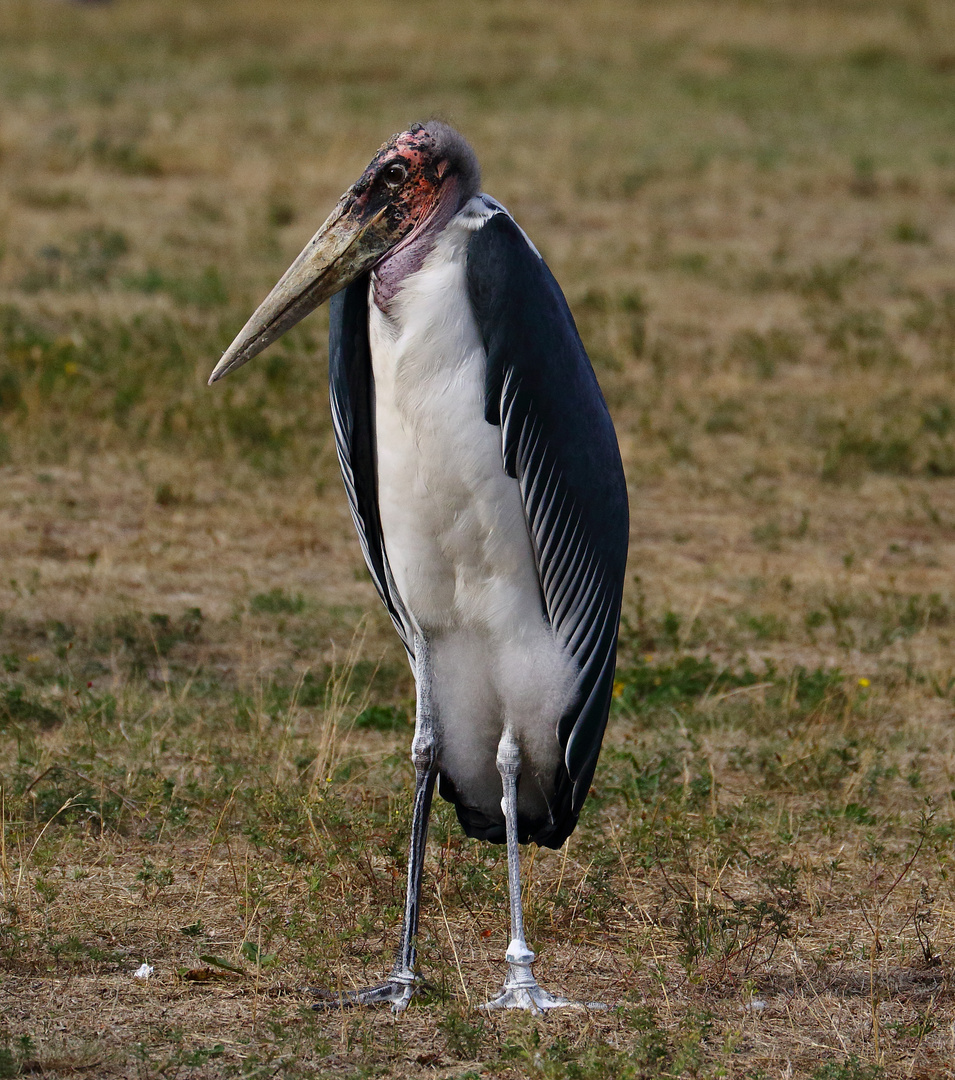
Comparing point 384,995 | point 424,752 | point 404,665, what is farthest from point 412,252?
point 404,665

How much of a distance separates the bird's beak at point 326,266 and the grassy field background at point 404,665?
1206mm

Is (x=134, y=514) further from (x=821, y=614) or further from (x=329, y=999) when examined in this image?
(x=329, y=999)

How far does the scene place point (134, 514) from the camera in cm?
644

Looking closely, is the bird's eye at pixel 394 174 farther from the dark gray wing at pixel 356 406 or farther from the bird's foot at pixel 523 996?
the bird's foot at pixel 523 996

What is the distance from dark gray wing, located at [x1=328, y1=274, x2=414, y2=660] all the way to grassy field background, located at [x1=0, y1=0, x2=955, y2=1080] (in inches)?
31.9

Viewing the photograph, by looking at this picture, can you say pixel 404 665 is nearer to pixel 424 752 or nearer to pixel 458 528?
pixel 424 752

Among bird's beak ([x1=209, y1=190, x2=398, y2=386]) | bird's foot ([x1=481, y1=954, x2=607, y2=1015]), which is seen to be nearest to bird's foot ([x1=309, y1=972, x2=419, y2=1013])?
bird's foot ([x1=481, y1=954, x2=607, y2=1015])

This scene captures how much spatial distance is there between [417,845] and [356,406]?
33.9 inches

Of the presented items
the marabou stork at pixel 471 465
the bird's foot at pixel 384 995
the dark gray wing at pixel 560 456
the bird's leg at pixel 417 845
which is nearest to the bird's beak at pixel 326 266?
the marabou stork at pixel 471 465

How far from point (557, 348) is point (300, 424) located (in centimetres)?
430

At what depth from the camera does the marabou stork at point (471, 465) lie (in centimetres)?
300

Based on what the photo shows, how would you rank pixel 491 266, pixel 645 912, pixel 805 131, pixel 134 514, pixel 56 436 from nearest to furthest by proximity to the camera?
1. pixel 491 266
2. pixel 645 912
3. pixel 134 514
4. pixel 56 436
5. pixel 805 131

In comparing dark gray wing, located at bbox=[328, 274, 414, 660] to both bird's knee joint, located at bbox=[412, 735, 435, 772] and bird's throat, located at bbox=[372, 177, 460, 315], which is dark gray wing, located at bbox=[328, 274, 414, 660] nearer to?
bird's throat, located at bbox=[372, 177, 460, 315]

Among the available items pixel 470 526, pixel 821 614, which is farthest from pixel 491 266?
pixel 821 614
